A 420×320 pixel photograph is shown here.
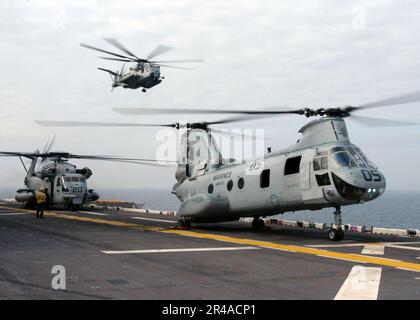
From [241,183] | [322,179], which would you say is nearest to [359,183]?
[322,179]

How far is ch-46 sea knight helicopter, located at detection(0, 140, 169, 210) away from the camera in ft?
130

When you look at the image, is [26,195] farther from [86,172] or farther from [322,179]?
[322,179]

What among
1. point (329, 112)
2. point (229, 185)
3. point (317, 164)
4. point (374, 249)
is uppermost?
point (329, 112)

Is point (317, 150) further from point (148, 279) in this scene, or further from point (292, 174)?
point (148, 279)

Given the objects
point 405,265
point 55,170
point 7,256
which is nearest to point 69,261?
point 7,256

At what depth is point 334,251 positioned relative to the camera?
579 inches

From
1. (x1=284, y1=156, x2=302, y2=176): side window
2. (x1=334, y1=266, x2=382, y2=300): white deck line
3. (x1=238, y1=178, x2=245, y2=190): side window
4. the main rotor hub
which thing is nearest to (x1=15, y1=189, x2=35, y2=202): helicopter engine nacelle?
(x1=238, y1=178, x2=245, y2=190): side window

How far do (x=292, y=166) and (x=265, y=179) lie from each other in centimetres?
165

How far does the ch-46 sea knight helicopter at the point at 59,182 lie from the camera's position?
39594 mm

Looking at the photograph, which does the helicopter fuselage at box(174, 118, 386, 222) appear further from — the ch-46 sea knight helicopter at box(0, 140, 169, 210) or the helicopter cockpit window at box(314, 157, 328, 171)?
the ch-46 sea knight helicopter at box(0, 140, 169, 210)

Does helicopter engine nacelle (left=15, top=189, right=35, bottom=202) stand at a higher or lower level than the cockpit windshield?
lower

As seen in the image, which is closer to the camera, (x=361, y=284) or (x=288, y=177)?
(x=361, y=284)

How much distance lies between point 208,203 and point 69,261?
10.6 m

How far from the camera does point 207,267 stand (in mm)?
11453
